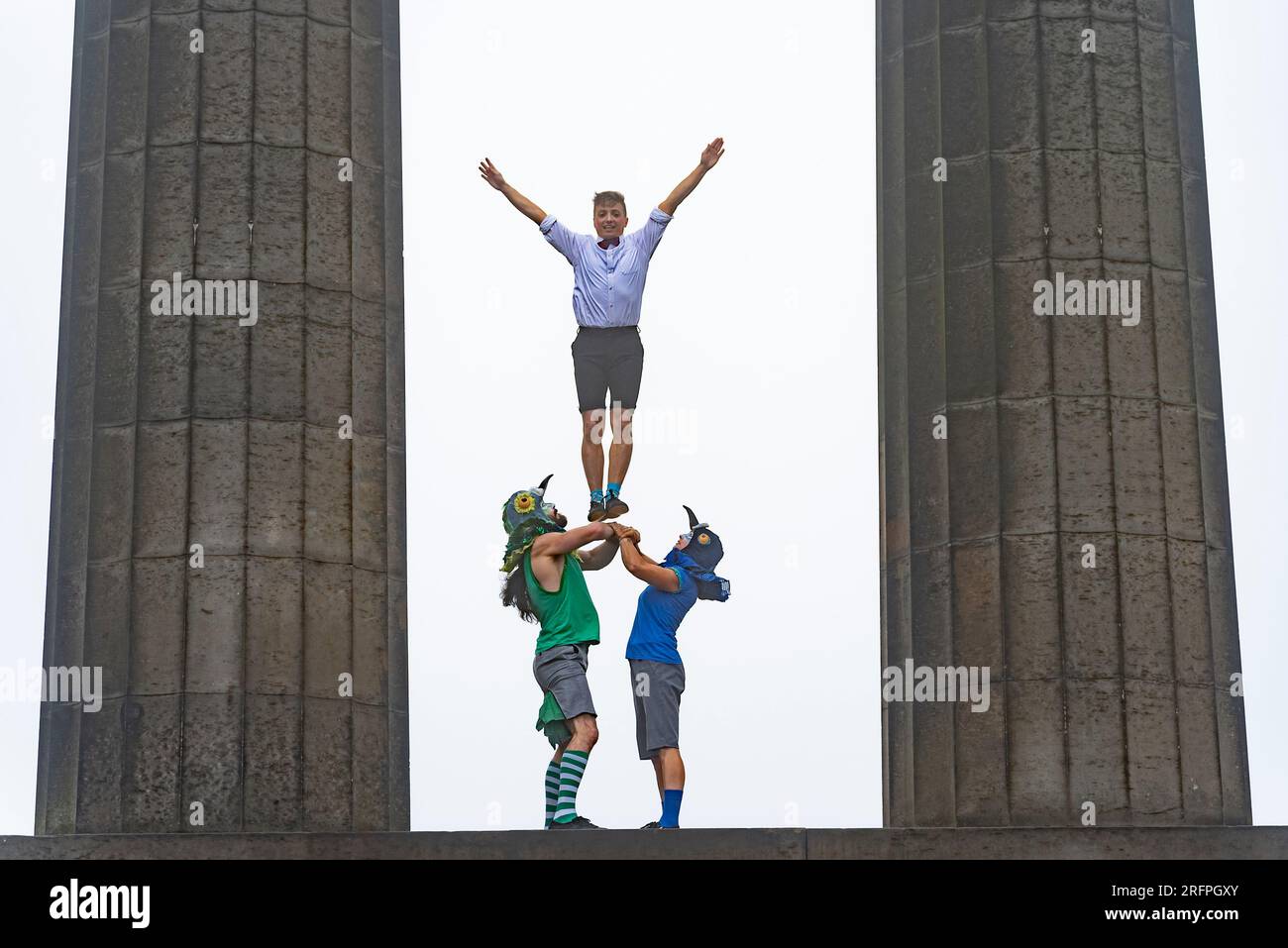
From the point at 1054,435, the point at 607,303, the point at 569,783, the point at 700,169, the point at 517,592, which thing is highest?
the point at 700,169

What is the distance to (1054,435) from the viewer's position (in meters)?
22.0

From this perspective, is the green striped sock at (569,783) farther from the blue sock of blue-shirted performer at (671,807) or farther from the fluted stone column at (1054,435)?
the fluted stone column at (1054,435)

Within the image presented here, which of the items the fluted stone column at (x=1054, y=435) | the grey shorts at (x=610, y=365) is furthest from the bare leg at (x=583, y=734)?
the grey shorts at (x=610, y=365)

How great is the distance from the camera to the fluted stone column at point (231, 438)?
829 inches

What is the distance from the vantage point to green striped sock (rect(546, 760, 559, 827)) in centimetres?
2000

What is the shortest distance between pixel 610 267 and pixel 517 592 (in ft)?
12.9

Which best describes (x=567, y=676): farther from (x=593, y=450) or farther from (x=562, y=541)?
(x=593, y=450)

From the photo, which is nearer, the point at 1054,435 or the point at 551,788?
the point at 551,788

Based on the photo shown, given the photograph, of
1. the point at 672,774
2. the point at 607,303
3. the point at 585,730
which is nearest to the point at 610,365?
the point at 607,303

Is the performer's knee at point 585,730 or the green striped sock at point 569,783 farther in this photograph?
the performer's knee at point 585,730

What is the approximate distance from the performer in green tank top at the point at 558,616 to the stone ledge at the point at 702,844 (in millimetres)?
1781
